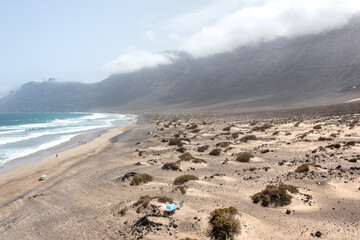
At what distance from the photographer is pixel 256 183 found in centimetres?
1048

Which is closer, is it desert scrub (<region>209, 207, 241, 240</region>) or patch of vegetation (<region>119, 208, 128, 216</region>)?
desert scrub (<region>209, 207, 241, 240</region>)

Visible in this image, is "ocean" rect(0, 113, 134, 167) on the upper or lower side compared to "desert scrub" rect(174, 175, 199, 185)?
lower

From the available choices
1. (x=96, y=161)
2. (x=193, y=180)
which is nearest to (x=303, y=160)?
(x=193, y=180)

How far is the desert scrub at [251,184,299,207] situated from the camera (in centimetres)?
820

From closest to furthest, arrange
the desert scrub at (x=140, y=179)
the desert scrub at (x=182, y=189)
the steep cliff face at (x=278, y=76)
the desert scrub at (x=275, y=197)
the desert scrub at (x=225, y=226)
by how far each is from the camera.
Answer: the desert scrub at (x=225, y=226)
the desert scrub at (x=275, y=197)
the desert scrub at (x=182, y=189)
the desert scrub at (x=140, y=179)
the steep cliff face at (x=278, y=76)

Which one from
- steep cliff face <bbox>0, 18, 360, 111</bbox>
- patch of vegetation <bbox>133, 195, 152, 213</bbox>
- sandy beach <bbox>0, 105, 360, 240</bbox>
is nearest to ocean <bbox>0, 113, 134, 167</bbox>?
sandy beach <bbox>0, 105, 360, 240</bbox>

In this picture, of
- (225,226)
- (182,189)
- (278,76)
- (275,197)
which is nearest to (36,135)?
(182,189)

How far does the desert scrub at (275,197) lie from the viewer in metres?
8.20

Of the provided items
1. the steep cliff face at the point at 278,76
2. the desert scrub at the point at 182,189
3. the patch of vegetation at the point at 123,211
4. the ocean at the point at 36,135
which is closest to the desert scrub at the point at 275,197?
the desert scrub at the point at 182,189

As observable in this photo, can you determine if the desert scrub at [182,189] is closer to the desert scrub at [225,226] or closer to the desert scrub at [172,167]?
the desert scrub at [225,226]

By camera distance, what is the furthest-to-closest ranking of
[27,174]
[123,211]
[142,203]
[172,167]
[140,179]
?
1. [27,174]
2. [172,167]
3. [140,179]
4. [142,203]
5. [123,211]

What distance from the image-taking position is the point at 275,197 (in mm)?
8352

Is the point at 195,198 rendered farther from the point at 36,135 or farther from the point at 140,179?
the point at 36,135

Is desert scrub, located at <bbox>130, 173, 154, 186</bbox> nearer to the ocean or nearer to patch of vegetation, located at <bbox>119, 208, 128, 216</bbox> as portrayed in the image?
patch of vegetation, located at <bbox>119, 208, 128, 216</bbox>
